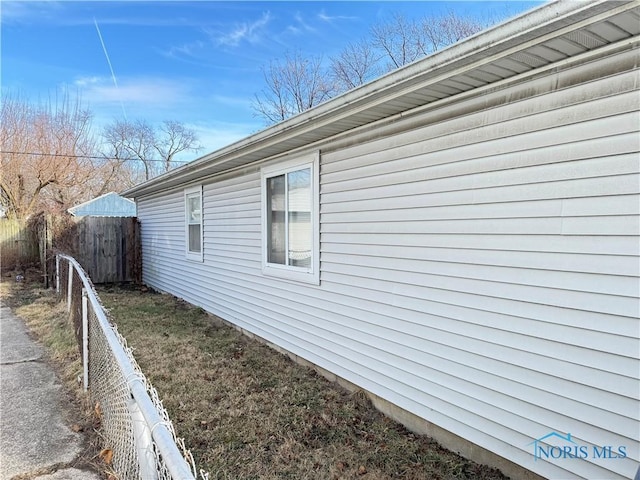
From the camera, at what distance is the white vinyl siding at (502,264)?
232cm

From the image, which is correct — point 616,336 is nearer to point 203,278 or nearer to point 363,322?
point 363,322

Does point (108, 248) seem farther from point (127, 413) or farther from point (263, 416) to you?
point (127, 413)

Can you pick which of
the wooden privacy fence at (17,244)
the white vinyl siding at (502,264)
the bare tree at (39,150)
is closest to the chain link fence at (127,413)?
the white vinyl siding at (502,264)

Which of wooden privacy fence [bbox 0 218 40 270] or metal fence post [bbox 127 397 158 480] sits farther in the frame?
wooden privacy fence [bbox 0 218 40 270]

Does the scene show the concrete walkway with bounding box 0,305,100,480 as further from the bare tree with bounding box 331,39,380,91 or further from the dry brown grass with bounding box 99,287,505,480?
the bare tree with bounding box 331,39,380,91

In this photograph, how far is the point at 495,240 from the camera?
2930mm

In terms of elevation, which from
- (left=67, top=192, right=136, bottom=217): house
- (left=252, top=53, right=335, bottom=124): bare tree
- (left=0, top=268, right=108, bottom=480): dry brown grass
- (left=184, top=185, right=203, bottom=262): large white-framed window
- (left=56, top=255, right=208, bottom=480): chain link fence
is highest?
(left=252, top=53, right=335, bottom=124): bare tree

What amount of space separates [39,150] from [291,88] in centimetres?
1216

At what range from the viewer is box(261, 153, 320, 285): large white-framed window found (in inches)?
193

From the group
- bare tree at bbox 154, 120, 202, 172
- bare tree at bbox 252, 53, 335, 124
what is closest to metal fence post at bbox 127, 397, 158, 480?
bare tree at bbox 252, 53, 335, 124

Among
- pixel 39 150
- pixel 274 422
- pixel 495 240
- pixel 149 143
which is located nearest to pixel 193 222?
pixel 274 422

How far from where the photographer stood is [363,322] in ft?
13.8

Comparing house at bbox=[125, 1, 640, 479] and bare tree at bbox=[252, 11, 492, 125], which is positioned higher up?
bare tree at bbox=[252, 11, 492, 125]

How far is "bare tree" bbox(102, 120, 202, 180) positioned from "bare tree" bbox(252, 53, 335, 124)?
639 inches
